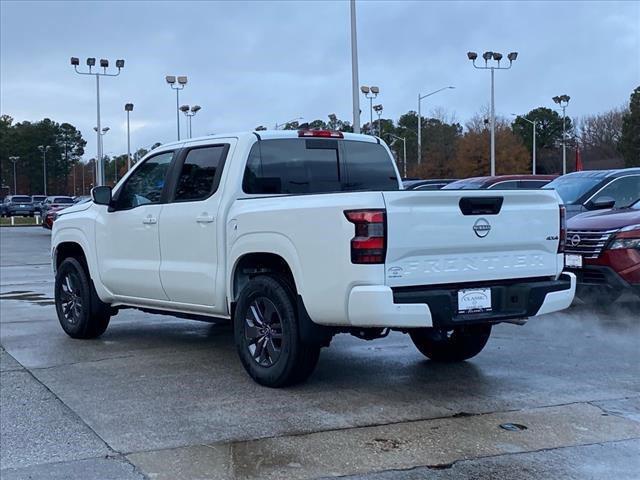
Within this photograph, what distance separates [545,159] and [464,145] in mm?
18950

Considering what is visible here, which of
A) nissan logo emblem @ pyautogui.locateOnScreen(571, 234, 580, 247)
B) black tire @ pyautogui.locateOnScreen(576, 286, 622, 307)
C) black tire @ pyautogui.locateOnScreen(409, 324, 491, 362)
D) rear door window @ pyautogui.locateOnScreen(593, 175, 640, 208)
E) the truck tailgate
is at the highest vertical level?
rear door window @ pyautogui.locateOnScreen(593, 175, 640, 208)

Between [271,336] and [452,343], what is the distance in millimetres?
1881

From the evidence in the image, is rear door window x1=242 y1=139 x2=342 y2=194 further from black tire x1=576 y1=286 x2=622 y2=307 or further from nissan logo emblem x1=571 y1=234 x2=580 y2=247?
black tire x1=576 y1=286 x2=622 y2=307

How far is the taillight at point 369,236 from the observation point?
18.2 feet

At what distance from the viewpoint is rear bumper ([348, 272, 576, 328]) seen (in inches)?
220

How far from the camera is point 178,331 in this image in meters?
9.64

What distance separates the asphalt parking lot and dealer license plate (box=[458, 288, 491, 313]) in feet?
2.41

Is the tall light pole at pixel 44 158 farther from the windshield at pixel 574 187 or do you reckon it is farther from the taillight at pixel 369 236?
the taillight at pixel 369 236

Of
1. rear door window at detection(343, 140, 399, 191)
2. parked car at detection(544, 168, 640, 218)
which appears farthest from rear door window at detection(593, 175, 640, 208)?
rear door window at detection(343, 140, 399, 191)

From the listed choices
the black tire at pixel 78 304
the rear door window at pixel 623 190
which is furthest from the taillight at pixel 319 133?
the rear door window at pixel 623 190

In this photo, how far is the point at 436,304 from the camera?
5.73 meters

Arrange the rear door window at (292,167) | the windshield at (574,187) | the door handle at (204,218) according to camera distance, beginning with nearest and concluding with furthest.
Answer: the door handle at (204,218) → the rear door window at (292,167) → the windshield at (574,187)

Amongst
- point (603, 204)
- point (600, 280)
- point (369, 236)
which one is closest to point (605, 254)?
point (600, 280)

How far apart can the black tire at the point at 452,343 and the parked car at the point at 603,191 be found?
4206mm
